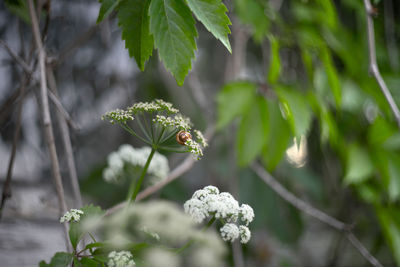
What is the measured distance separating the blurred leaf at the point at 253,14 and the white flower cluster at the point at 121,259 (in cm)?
85

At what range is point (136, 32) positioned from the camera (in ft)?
1.52

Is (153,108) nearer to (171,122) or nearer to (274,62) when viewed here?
(171,122)

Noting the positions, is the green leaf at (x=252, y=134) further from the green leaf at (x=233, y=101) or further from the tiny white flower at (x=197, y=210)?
the tiny white flower at (x=197, y=210)

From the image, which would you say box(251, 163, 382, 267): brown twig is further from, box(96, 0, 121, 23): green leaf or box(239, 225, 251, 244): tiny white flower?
box(96, 0, 121, 23): green leaf

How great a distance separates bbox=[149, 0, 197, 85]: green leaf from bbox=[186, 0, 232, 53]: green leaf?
0.02 meters

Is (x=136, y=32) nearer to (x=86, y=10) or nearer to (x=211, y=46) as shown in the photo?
(x=86, y=10)

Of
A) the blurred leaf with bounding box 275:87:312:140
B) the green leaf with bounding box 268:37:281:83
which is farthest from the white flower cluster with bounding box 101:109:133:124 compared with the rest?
the green leaf with bounding box 268:37:281:83

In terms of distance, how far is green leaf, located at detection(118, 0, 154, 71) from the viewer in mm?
460

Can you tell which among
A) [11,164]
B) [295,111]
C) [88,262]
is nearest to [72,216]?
[88,262]

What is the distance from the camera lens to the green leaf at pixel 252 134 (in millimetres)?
996

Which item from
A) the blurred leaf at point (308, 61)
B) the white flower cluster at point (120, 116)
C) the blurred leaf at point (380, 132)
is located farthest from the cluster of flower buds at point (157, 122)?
the blurred leaf at point (380, 132)

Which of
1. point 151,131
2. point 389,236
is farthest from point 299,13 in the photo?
point 151,131

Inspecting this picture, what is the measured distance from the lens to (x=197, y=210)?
382mm

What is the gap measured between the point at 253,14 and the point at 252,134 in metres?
0.36
